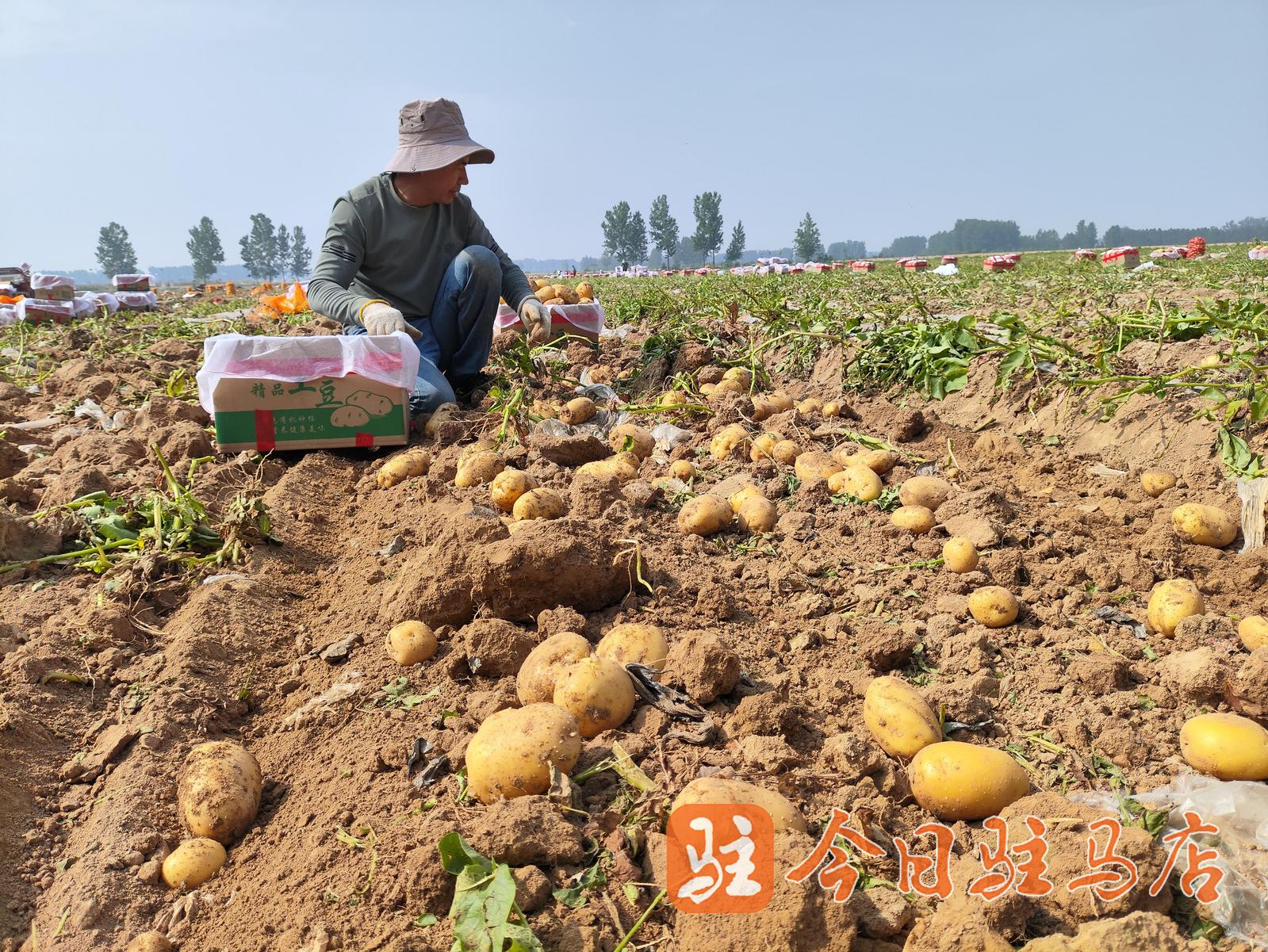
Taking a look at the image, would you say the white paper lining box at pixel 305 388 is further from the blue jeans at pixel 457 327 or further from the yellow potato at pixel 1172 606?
the yellow potato at pixel 1172 606

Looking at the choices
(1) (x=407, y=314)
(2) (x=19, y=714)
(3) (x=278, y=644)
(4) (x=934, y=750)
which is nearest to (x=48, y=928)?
(2) (x=19, y=714)

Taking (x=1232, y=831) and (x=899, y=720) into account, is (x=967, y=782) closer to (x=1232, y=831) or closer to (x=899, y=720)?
(x=899, y=720)

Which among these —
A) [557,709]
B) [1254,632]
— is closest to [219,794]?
[557,709]

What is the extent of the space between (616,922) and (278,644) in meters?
1.65

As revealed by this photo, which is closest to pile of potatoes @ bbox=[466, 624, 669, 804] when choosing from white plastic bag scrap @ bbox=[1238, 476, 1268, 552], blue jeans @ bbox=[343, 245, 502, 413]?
white plastic bag scrap @ bbox=[1238, 476, 1268, 552]

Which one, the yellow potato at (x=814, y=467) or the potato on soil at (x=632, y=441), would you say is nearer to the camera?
the yellow potato at (x=814, y=467)

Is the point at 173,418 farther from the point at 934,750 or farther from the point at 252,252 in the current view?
the point at 252,252

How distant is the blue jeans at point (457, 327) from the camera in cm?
488

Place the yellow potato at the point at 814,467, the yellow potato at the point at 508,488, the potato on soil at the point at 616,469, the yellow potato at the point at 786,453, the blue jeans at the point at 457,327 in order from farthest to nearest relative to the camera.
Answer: the blue jeans at the point at 457,327, the yellow potato at the point at 786,453, the potato on soil at the point at 616,469, the yellow potato at the point at 814,467, the yellow potato at the point at 508,488

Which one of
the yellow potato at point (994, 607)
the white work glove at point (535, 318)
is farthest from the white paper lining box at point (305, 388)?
the yellow potato at point (994, 607)

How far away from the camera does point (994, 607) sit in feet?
7.82

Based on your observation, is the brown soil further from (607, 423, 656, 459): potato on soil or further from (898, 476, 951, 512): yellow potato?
(607, 423, 656, 459): potato on soil

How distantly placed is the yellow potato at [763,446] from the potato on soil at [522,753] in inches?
90.0

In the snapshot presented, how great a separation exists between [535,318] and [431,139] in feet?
3.75
